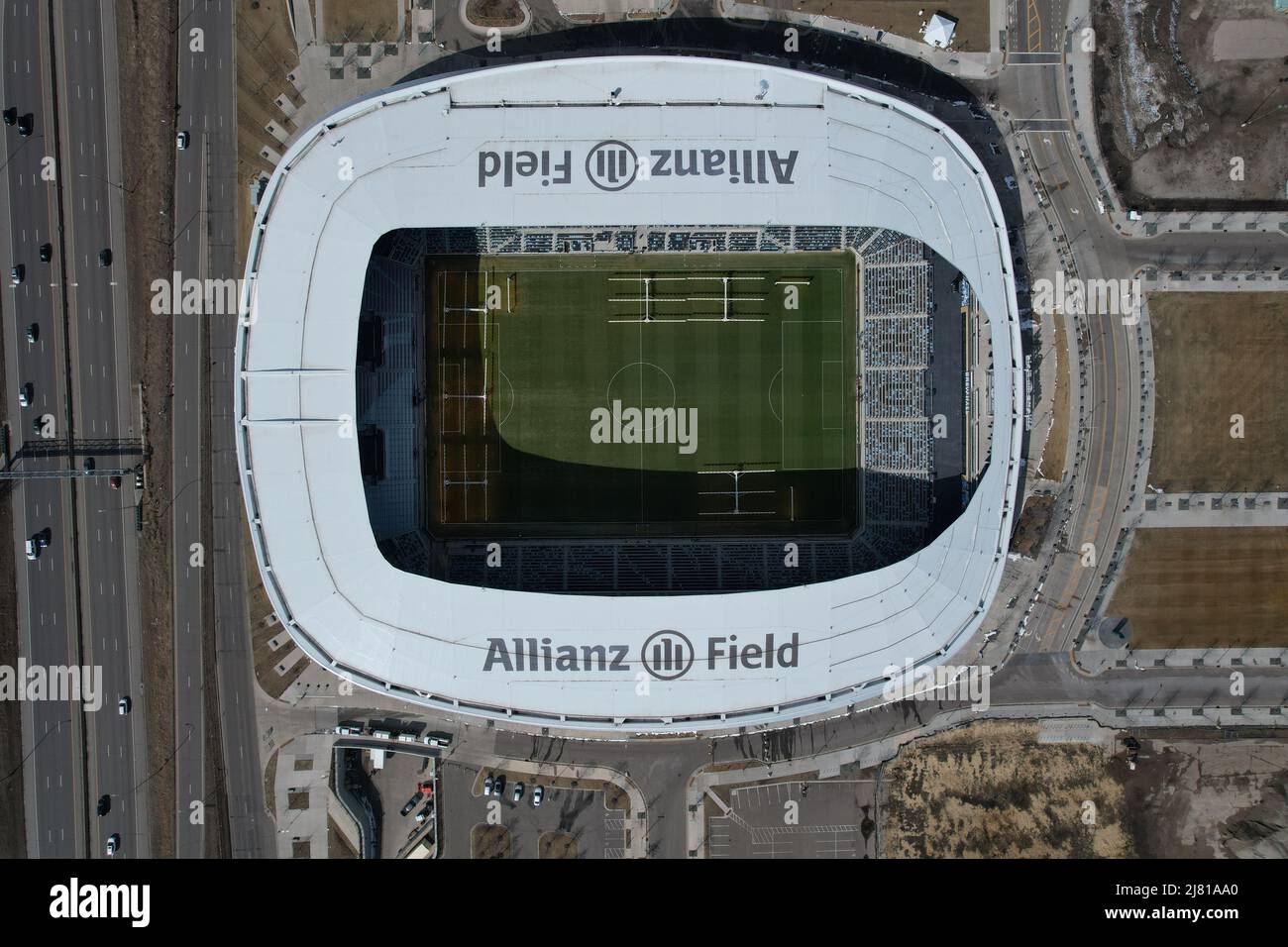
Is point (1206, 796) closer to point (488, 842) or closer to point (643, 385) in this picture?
point (643, 385)

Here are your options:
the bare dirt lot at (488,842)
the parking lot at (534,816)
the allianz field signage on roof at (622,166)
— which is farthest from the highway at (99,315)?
the allianz field signage on roof at (622,166)

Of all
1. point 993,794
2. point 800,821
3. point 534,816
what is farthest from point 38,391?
point 993,794

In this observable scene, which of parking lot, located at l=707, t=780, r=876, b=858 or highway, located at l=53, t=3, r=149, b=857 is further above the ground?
highway, located at l=53, t=3, r=149, b=857

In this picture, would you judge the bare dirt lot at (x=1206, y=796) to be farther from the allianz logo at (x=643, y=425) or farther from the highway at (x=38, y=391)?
the highway at (x=38, y=391)

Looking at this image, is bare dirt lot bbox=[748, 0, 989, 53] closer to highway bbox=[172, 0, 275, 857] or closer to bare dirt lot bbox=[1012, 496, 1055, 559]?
bare dirt lot bbox=[1012, 496, 1055, 559]

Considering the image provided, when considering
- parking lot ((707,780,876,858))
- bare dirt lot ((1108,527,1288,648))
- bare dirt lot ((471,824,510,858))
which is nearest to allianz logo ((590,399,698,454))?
parking lot ((707,780,876,858))

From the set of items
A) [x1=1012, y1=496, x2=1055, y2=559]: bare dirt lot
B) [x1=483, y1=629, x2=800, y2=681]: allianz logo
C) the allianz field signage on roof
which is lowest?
[x1=483, y1=629, x2=800, y2=681]: allianz logo
